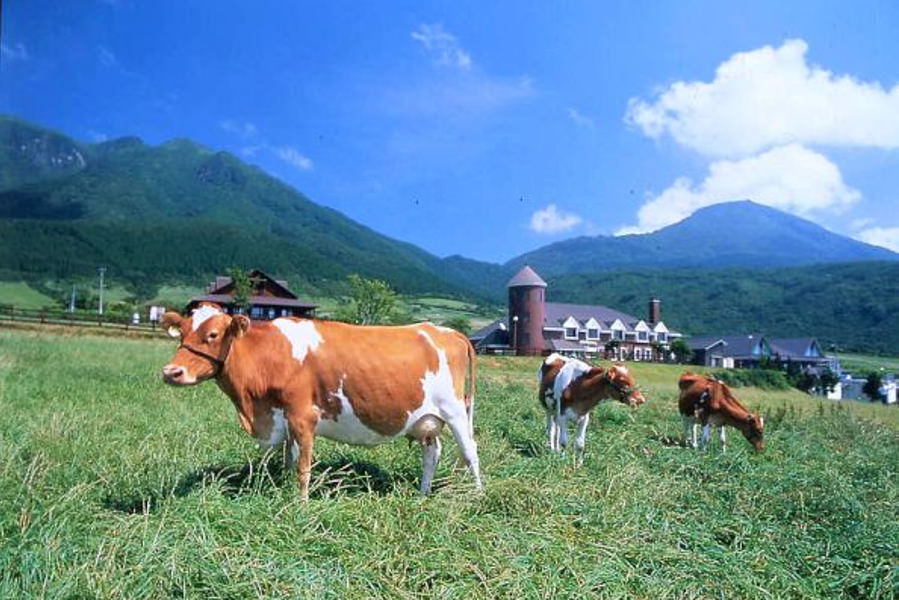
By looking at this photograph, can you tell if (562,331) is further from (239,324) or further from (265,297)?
(239,324)

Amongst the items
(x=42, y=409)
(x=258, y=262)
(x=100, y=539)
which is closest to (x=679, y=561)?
(x=100, y=539)

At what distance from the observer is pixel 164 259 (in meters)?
150

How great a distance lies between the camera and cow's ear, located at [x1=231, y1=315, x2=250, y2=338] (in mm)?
5352

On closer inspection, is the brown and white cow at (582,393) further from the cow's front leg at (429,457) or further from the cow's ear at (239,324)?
the cow's ear at (239,324)

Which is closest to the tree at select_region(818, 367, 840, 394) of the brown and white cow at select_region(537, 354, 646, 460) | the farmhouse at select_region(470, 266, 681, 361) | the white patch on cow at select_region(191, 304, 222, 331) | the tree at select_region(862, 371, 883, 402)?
the tree at select_region(862, 371, 883, 402)

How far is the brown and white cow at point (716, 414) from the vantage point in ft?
36.6

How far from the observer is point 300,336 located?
5594 mm

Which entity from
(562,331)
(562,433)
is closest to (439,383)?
(562,433)

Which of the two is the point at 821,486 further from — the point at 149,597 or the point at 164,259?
the point at 164,259

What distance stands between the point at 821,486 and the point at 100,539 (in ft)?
24.4

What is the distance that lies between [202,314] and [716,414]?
971 centimetres

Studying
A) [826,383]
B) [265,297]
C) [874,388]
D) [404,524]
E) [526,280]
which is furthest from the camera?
[265,297]

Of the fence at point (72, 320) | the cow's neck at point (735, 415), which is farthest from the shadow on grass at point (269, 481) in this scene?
the fence at point (72, 320)

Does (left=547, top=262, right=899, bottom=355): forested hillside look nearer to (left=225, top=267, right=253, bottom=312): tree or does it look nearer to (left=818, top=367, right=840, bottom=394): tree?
(left=818, top=367, right=840, bottom=394): tree
